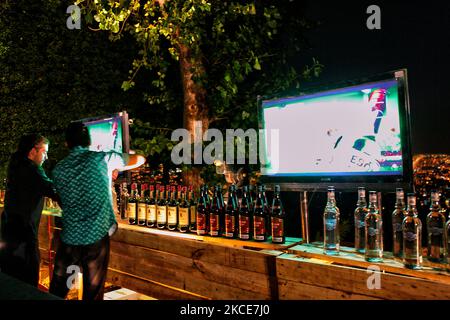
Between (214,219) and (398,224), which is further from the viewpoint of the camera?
(214,219)

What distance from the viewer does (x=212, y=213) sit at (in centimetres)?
234

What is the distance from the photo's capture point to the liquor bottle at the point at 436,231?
150cm

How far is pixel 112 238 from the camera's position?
116 inches

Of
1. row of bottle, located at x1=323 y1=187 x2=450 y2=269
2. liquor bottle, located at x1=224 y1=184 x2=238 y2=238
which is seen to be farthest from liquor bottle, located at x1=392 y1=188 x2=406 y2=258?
liquor bottle, located at x1=224 y1=184 x2=238 y2=238

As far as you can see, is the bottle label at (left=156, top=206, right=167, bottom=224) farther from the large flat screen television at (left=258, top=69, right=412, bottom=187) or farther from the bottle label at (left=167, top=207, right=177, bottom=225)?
the large flat screen television at (left=258, top=69, right=412, bottom=187)

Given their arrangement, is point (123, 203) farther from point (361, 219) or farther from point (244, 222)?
point (361, 219)

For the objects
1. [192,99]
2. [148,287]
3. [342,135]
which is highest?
[192,99]

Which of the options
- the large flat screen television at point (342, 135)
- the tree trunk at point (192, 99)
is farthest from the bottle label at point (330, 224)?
the tree trunk at point (192, 99)

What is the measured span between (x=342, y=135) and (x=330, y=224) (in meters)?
0.53

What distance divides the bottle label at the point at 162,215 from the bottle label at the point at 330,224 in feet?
4.23

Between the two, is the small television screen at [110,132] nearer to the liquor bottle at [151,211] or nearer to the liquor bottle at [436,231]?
the liquor bottle at [151,211]

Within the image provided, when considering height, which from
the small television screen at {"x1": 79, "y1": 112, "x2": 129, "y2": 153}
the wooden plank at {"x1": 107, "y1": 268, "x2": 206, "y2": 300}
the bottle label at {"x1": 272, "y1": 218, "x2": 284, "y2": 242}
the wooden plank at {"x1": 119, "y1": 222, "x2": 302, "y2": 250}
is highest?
the small television screen at {"x1": 79, "y1": 112, "x2": 129, "y2": 153}

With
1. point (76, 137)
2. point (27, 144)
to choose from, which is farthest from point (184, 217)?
point (27, 144)

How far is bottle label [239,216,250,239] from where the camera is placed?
7.11ft
